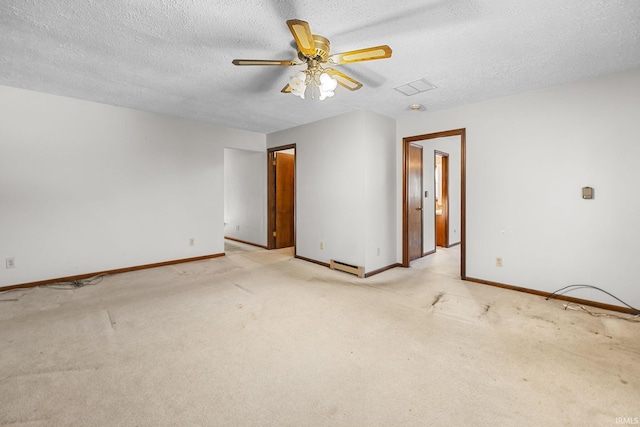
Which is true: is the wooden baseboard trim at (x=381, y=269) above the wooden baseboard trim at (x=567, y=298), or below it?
above

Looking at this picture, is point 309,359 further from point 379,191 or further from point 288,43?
point 379,191

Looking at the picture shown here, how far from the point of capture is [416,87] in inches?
123

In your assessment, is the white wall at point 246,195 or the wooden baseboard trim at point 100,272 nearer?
the wooden baseboard trim at point 100,272

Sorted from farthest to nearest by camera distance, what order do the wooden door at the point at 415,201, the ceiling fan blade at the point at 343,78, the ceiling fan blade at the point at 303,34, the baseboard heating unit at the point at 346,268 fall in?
the wooden door at the point at 415,201, the baseboard heating unit at the point at 346,268, the ceiling fan blade at the point at 343,78, the ceiling fan blade at the point at 303,34

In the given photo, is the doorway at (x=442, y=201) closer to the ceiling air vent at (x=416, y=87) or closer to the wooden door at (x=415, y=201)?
the wooden door at (x=415, y=201)

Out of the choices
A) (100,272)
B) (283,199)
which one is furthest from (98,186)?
(283,199)

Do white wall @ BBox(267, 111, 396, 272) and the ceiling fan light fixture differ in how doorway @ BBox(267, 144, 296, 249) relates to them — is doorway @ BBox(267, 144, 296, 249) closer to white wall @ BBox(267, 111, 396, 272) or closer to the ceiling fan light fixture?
white wall @ BBox(267, 111, 396, 272)

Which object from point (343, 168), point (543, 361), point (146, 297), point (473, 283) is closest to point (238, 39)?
point (343, 168)

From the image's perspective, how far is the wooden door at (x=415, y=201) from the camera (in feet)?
15.2

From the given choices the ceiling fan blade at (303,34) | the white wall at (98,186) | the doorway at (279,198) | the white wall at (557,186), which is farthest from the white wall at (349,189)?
the ceiling fan blade at (303,34)

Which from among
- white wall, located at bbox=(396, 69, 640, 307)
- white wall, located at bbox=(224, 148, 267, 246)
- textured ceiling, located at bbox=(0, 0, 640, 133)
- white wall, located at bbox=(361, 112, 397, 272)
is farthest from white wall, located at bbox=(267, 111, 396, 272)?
white wall, located at bbox=(224, 148, 267, 246)

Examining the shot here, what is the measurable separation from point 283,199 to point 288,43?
3.89 m

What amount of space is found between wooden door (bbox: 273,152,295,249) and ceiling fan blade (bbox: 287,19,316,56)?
394cm

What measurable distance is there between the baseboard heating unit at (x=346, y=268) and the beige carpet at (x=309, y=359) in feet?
2.16
